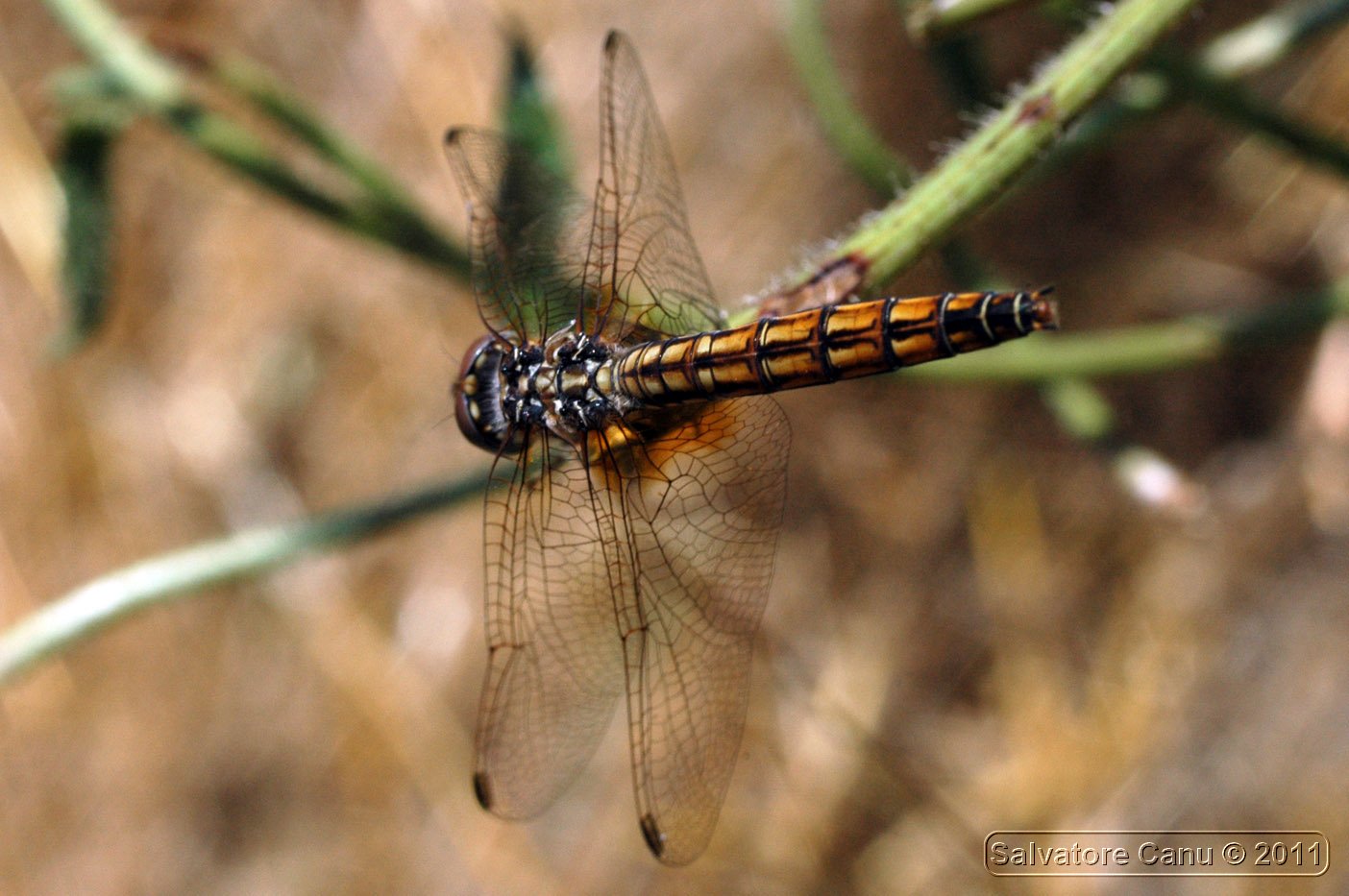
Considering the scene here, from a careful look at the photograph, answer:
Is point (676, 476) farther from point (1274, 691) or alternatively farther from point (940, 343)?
point (1274, 691)

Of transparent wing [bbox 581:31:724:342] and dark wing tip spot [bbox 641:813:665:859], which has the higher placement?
transparent wing [bbox 581:31:724:342]

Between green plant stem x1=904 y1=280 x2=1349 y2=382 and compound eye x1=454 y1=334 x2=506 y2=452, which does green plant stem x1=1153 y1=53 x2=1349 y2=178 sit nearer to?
green plant stem x1=904 y1=280 x2=1349 y2=382

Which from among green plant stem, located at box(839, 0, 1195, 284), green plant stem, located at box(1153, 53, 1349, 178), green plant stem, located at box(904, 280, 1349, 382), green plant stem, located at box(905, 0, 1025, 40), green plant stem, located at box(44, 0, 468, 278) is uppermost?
green plant stem, located at box(44, 0, 468, 278)

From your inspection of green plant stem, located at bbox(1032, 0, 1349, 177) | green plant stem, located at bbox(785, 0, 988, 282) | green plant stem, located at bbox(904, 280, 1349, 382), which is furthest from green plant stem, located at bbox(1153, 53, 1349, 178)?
green plant stem, located at bbox(785, 0, 988, 282)

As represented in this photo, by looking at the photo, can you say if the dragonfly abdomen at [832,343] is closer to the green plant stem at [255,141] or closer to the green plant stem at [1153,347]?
the green plant stem at [1153,347]

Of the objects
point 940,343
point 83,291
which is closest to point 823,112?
point 940,343

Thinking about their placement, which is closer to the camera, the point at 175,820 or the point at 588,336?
the point at 588,336
